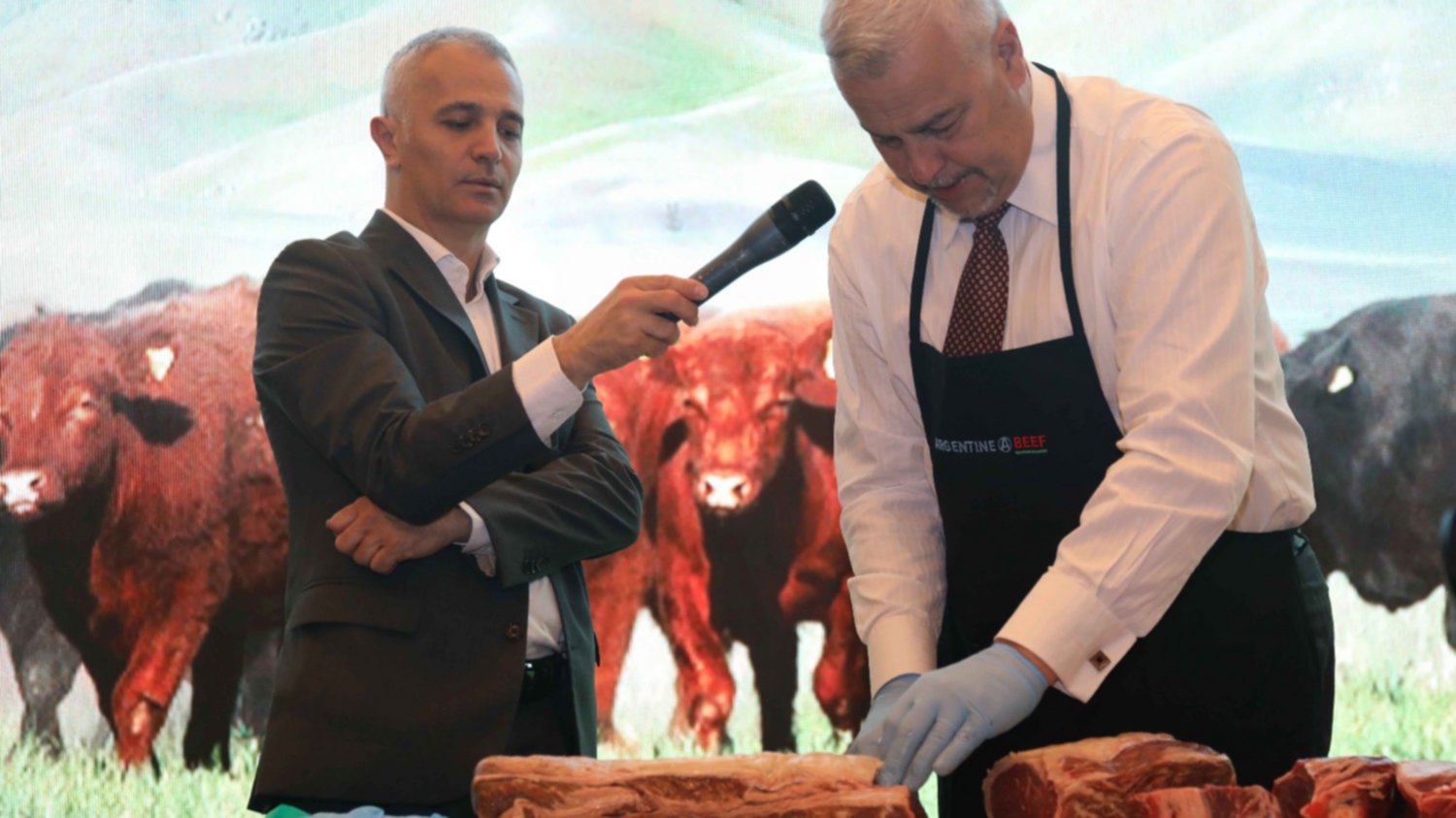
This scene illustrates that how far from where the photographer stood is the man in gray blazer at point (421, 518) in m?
1.91

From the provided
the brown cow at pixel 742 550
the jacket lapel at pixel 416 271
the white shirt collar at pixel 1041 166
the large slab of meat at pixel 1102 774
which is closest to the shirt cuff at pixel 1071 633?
the large slab of meat at pixel 1102 774

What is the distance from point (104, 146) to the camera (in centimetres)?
375

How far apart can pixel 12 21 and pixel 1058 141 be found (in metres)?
3.07

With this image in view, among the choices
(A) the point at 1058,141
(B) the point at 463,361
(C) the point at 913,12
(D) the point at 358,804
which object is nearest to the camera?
(C) the point at 913,12

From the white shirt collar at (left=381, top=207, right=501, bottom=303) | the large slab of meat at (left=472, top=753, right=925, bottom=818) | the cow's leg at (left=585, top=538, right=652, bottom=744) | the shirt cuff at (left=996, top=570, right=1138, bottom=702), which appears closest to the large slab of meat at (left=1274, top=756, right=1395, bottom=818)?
the shirt cuff at (left=996, top=570, right=1138, bottom=702)

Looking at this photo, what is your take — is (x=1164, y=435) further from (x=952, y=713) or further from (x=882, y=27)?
(x=882, y=27)

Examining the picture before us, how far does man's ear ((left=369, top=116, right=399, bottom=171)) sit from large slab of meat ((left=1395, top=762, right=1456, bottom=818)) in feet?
5.85

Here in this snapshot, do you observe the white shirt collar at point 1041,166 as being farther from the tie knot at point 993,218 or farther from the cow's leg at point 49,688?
the cow's leg at point 49,688

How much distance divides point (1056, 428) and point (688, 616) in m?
2.07

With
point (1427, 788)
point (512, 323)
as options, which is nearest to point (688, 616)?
point (512, 323)

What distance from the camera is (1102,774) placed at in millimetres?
1365

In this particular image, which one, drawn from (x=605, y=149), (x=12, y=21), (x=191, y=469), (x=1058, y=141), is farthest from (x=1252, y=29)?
(x=12, y=21)

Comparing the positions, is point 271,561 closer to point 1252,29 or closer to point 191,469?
point 191,469

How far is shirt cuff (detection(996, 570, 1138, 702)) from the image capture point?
1535mm
